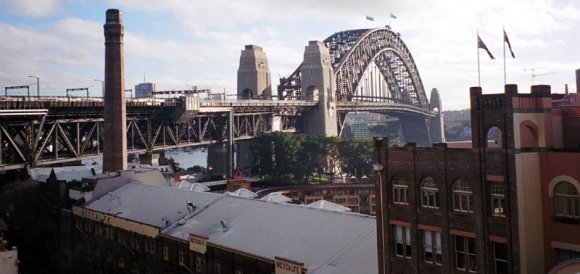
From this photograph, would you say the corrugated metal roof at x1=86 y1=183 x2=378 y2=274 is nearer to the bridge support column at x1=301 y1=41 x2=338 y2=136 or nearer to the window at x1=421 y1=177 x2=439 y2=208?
the window at x1=421 y1=177 x2=439 y2=208

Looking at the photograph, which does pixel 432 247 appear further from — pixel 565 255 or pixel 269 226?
pixel 269 226

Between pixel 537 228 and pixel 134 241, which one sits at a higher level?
pixel 537 228

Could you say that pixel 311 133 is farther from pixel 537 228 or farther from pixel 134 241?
pixel 537 228

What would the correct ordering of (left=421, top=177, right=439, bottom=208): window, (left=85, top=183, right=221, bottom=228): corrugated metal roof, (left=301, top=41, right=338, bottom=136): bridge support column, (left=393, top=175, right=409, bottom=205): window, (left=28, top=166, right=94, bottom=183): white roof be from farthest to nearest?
(left=301, top=41, right=338, bottom=136): bridge support column < (left=28, top=166, right=94, bottom=183): white roof < (left=85, top=183, right=221, bottom=228): corrugated metal roof < (left=393, top=175, right=409, bottom=205): window < (left=421, top=177, right=439, bottom=208): window

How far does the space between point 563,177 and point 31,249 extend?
60548mm

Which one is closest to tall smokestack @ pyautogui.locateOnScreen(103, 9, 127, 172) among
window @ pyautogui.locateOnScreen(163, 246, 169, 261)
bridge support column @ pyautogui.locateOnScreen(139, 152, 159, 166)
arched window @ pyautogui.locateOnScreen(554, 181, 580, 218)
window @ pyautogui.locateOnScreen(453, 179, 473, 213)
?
bridge support column @ pyautogui.locateOnScreen(139, 152, 159, 166)

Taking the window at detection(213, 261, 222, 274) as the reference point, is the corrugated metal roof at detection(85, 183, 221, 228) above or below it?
above

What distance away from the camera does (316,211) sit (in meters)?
38.8

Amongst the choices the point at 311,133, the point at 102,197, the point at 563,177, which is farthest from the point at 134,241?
the point at 311,133

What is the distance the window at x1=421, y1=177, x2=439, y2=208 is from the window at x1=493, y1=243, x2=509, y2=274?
342 centimetres

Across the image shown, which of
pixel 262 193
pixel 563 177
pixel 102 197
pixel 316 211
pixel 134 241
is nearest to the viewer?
pixel 563 177

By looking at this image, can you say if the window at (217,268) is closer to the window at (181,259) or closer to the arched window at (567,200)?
the window at (181,259)

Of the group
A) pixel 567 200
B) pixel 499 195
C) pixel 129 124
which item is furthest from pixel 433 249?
pixel 129 124

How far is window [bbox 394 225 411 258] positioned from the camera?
2783 cm
